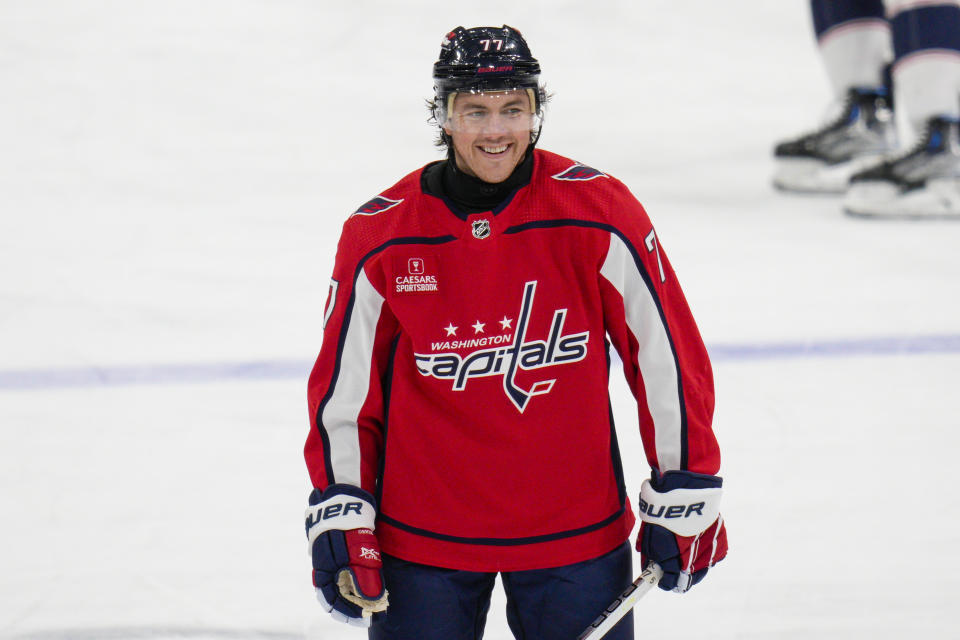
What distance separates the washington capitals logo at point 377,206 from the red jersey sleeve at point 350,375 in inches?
1.1

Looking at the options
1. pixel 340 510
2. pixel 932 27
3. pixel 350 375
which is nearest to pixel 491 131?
pixel 350 375

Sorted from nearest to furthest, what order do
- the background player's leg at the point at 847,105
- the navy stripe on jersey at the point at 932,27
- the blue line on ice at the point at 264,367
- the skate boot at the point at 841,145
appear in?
the blue line on ice at the point at 264,367 → the navy stripe on jersey at the point at 932,27 → the background player's leg at the point at 847,105 → the skate boot at the point at 841,145

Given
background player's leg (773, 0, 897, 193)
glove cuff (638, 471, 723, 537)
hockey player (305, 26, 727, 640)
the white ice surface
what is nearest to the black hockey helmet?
hockey player (305, 26, 727, 640)

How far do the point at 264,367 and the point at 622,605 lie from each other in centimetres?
201

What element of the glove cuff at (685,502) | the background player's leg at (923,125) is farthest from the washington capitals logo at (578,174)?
the background player's leg at (923,125)

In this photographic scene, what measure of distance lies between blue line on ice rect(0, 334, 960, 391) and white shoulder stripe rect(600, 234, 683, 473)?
1.92m

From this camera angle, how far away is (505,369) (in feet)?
4.54

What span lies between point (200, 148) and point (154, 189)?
0.63 metres

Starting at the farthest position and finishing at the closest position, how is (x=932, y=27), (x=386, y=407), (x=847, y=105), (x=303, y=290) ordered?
(x=847, y=105)
(x=932, y=27)
(x=303, y=290)
(x=386, y=407)

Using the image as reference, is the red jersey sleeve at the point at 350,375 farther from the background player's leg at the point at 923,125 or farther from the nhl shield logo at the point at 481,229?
the background player's leg at the point at 923,125

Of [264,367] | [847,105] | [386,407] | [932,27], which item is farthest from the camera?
[847,105]

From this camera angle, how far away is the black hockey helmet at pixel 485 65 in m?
1.37

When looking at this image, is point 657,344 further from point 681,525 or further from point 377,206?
point 377,206

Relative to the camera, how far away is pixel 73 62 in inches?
260
